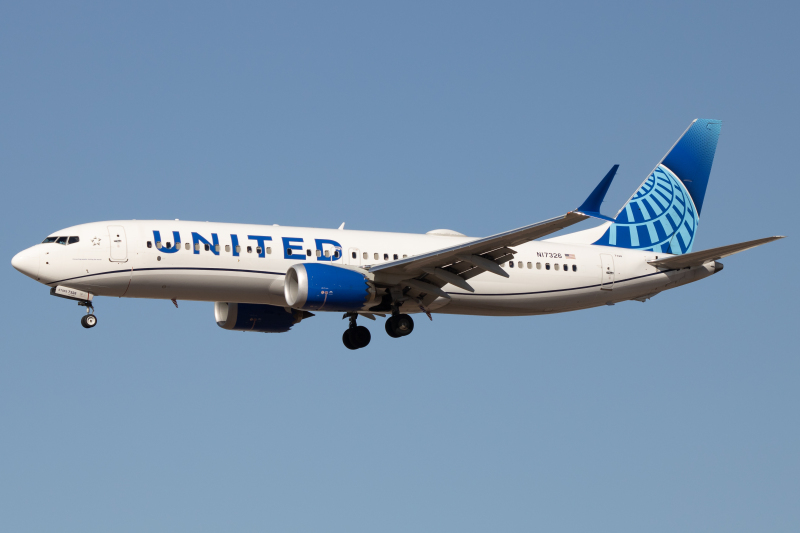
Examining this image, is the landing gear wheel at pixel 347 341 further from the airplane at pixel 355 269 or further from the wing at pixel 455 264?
the wing at pixel 455 264

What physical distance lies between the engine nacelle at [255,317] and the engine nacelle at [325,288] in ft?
16.8

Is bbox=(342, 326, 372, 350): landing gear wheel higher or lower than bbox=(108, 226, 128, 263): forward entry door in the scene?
lower

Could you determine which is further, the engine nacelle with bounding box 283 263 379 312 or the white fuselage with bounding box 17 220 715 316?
the white fuselage with bounding box 17 220 715 316

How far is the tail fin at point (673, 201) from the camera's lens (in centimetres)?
4269

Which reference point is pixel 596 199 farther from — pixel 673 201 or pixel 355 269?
pixel 673 201

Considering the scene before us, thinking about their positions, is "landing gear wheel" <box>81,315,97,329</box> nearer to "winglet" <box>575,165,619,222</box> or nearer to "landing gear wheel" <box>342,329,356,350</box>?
"landing gear wheel" <box>342,329,356,350</box>

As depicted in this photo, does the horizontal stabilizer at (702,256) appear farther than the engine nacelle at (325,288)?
Yes

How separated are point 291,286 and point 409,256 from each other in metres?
4.77

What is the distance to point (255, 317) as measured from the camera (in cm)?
3944

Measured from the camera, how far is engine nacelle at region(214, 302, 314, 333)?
39344 millimetres

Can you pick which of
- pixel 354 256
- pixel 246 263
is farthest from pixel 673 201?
pixel 246 263

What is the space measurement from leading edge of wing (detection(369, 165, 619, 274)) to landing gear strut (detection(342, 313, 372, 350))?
4.55 metres

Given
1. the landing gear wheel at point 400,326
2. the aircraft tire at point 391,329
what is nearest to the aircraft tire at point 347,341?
the aircraft tire at point 391,329

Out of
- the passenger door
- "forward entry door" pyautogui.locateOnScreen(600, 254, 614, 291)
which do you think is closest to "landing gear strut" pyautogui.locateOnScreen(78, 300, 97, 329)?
the passenger door
